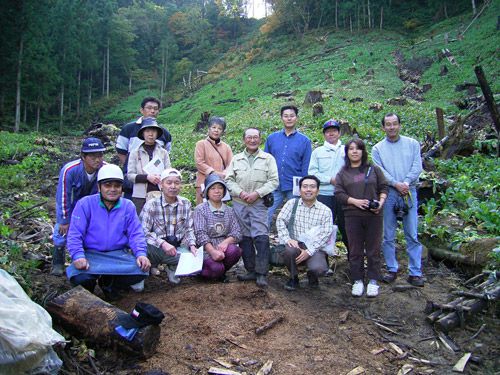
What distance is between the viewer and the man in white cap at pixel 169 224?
5.00 metres

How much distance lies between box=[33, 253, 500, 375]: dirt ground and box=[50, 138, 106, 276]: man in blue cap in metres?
0.56

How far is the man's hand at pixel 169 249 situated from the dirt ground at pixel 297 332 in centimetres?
41

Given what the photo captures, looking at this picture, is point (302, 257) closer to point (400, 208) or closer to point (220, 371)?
point (400, 208)

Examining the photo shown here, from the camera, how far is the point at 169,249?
4.87 m

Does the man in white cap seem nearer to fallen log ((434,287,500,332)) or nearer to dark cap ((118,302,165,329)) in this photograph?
dark cap ((118,302,165,329))

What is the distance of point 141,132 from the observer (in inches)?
213

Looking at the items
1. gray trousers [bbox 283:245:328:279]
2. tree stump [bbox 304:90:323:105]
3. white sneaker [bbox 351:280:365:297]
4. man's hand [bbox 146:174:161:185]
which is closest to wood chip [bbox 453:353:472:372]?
white sneaker [bbox 351:280:365:297]

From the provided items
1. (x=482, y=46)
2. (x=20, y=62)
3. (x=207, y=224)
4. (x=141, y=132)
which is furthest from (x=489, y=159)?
(x=20, y=62)

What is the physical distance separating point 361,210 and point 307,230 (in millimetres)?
694

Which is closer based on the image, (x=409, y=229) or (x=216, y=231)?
(x=216, y=231)

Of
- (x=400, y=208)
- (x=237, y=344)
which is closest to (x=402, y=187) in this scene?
(x=400, y=208)

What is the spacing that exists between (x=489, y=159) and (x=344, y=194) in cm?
542

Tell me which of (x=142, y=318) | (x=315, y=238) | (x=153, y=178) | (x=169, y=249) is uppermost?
(x=153, y=178)

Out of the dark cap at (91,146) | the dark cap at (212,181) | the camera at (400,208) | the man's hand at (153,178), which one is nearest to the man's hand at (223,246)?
the dark cap at (212,181)
